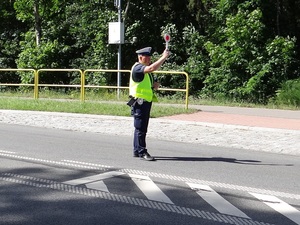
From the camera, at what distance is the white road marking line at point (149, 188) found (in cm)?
651

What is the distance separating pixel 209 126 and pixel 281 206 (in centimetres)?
763

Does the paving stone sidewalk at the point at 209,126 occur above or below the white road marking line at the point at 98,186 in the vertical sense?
above

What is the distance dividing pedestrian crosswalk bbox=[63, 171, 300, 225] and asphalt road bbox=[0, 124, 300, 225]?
11 millimetres

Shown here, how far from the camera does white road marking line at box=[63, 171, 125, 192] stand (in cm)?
709

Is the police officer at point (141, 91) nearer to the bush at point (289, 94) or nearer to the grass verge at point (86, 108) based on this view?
the grass verge at point (86, 108)

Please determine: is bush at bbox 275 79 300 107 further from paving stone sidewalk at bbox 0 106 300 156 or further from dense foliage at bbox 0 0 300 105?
paving stone sidewalk at bbox 0 106 300 156

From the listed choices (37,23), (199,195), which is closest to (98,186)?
(199,195)

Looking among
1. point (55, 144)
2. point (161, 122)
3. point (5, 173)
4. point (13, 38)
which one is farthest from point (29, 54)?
point (5, 173)

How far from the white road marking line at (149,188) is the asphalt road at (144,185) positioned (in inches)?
0.5

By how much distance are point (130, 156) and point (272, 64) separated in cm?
1626

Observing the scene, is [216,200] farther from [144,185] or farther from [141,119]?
[141,119]

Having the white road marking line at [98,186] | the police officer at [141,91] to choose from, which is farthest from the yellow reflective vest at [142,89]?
the white road marking line at [98,186]

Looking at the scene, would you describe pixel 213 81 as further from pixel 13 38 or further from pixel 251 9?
pixel 13 38

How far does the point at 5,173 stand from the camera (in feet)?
25.9
